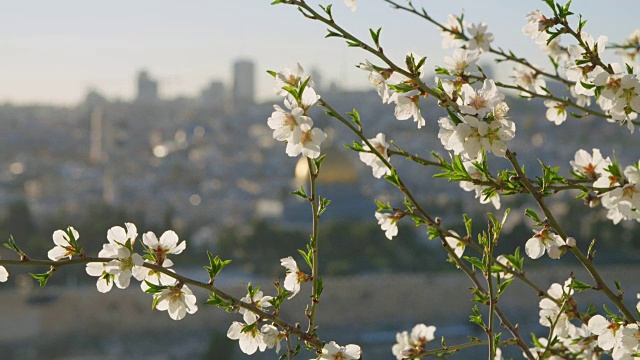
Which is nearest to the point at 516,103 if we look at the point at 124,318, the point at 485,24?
the point at 124,318

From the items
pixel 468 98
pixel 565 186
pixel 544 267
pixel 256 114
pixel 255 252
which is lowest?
pixel 256 114

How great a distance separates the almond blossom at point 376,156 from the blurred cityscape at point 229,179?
240 mm

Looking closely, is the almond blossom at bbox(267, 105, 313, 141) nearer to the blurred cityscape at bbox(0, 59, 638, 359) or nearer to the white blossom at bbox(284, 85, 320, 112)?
the white blossom at bbox(284, 85, 320, 112)

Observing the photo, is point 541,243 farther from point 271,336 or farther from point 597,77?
point 271,336

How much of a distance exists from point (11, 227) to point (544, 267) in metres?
9.21

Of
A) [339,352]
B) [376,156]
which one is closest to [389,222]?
[376,156]

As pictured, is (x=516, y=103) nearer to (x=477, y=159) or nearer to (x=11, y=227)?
(x=11, y=227)

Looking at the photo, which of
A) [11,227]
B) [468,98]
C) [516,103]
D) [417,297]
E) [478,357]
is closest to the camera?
[468,98]

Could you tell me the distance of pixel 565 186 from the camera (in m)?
1.12

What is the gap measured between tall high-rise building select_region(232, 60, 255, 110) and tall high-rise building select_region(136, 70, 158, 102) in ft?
17.5

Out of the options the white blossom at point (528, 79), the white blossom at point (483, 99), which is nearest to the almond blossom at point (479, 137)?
the white blossom at point (483, 99)

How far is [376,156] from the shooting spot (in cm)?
120

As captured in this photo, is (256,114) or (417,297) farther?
(256,114)

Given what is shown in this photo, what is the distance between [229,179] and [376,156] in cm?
3757
